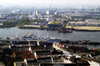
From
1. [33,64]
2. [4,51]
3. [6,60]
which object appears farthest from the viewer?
[4,51]

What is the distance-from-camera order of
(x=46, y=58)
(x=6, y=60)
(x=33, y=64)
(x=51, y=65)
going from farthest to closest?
(x=6, y=60) < (x=46, y=58) < (x=33, y=64) < (x=51, y=65)

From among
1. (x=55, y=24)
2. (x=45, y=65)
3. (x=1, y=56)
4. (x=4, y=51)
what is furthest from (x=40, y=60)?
(x=55, y=24)

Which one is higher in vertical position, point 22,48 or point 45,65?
point 45,65

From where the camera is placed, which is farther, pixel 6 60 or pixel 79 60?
pixel 6 60

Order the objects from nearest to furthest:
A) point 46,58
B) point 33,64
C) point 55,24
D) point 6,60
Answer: point 33,64 → point 46,58 → point 6,60 → point 55,24

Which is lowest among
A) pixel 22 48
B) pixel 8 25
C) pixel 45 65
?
pixel 8 25

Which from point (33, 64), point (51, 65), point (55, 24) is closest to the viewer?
point (51, 65)

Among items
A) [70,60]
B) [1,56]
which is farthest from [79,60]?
[1,56]

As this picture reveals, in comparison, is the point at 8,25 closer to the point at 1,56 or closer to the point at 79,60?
the point at 1,56

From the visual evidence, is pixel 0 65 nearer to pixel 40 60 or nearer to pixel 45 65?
pixel 40 60
